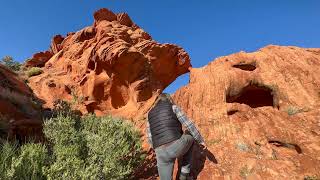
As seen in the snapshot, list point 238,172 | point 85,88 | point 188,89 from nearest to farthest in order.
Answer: point 238,172 < point 188,89 < point 85,88

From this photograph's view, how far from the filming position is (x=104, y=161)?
8414 mm

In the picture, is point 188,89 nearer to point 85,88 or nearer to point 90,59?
point 85,88

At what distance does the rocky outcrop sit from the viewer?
855 centimetres

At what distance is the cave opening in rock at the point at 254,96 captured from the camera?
12.4m

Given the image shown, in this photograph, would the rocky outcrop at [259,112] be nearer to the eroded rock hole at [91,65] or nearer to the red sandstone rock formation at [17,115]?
the red sandstone rock formation at [17,115]

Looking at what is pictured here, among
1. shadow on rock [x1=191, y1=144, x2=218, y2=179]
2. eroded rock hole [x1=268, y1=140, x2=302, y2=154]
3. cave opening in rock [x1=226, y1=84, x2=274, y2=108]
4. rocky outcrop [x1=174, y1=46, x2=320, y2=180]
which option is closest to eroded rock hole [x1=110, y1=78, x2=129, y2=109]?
rocky outcrop [x1=174, y1=46, x2=320, y2=180]

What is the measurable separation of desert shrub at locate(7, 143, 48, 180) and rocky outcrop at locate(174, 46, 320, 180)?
141 inches

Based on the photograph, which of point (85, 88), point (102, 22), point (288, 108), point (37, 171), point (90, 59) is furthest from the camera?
point (102, 22)

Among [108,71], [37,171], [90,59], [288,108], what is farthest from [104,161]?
[90,59]

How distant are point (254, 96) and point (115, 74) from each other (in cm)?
1320

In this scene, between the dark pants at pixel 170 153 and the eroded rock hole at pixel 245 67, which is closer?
the dark pants at pixel 170 153

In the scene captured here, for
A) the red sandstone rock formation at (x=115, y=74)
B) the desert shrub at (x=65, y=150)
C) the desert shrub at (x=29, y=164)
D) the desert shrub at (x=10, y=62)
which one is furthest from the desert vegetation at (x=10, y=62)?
the desert shrub at (x=29, y=164)

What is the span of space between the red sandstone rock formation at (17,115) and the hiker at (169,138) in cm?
457

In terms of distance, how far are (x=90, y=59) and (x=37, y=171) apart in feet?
63.7
